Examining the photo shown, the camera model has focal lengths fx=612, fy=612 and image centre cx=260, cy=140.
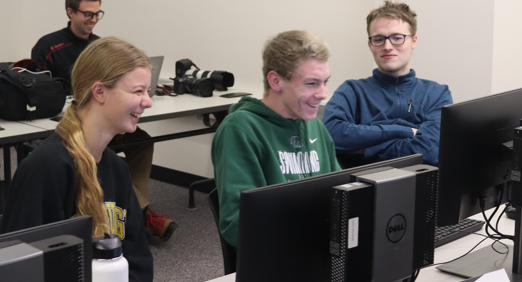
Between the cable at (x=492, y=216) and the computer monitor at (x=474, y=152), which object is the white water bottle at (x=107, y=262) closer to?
the computer monitor at (x=474, y=152)

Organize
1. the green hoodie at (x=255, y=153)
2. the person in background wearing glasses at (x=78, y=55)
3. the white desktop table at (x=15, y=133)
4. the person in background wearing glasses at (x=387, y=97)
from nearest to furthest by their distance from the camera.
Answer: the green hoodie at (x=255, y=153)
the person in background wearing glasses at (x=387, y=97)
the white desktop table at (x=15, y=133)
the person in background wearing glasses at (x=78, y=55)

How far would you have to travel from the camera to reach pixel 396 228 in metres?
1.24

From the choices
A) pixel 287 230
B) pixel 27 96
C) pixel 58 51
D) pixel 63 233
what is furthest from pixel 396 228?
pixel 58 51

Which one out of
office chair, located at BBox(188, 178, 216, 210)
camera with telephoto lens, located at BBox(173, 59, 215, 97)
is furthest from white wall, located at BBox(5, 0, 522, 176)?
camera with telephoto lens, located at BBox(173, 59, 215, 97)

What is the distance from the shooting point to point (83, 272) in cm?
84

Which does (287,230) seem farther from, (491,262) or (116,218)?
(491,262)

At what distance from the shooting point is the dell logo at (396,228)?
1.22m

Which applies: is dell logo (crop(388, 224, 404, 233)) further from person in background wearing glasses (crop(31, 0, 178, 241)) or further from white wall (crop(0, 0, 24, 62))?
white wall (crop(0, 0, 24, 62))

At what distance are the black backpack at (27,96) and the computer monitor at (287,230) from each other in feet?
7.43

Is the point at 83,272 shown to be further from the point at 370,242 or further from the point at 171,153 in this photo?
the point at 171,153

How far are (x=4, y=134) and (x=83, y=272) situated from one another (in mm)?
2180

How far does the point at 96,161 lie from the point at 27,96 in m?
1.65

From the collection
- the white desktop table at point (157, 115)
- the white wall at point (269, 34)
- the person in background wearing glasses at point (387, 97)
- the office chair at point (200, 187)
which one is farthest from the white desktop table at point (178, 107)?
the person in background wearing glasses at point (387, 97)

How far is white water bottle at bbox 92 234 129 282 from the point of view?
94cm
